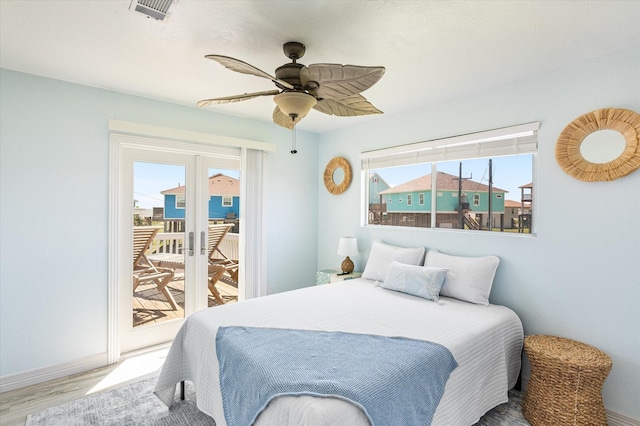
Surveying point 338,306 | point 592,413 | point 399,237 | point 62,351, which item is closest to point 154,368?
point 62,351

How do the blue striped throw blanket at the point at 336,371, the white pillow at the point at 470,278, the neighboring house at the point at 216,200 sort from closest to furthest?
the blue striped throw blanket at the point at 336,371, the white pillow at the point at 470,278, the neighboring house at the point at 216,200

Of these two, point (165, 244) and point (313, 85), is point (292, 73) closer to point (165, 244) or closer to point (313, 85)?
point (313, 85)

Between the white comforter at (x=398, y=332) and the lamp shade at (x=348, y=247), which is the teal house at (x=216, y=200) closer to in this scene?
the lamp shade at (x=348, y=247)

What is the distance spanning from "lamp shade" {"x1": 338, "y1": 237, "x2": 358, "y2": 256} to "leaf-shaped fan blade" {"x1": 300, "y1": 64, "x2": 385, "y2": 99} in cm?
218

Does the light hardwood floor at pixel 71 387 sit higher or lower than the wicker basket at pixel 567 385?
lower

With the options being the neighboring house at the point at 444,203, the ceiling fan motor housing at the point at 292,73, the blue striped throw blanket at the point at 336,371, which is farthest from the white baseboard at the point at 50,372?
the neighboring house at the point at 444,203

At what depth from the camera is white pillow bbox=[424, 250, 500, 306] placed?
2.72m

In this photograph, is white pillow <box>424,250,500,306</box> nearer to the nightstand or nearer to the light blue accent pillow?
the light blue accent pillow

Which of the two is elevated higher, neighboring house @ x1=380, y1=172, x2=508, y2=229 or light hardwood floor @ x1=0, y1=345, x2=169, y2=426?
neighboring house @ x1=380, y1=172, x2=508, y2=229

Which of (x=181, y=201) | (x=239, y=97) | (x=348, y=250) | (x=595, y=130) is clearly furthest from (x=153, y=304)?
(x=595, y=130)

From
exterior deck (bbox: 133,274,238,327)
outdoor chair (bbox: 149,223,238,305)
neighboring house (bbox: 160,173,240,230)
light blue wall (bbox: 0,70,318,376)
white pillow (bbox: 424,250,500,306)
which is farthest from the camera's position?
outdoor chair (bbox: 149,223,238,305)

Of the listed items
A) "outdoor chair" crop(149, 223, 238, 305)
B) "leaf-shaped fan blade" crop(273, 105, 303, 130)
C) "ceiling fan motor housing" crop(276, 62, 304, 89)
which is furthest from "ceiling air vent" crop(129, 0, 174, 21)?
"outdoor chair" crop(149, 223, 238, 305)

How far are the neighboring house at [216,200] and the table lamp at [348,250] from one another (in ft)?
4.34

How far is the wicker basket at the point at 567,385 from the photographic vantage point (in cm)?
202
